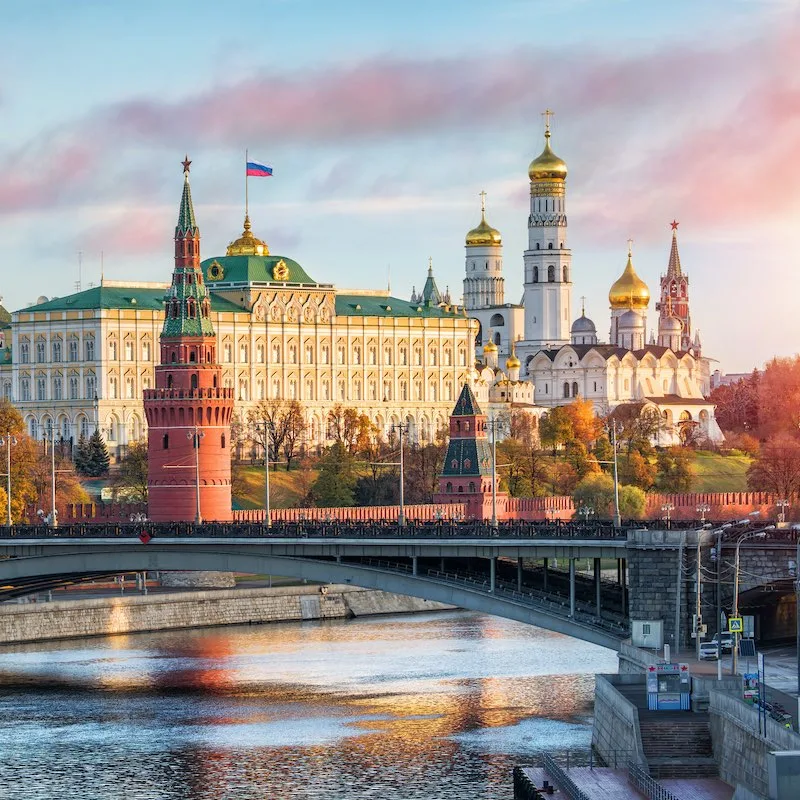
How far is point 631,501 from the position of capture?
170 m

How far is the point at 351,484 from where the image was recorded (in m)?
179

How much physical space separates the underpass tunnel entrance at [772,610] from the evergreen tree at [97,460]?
96.6 metres

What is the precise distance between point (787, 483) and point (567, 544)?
85.4 metres

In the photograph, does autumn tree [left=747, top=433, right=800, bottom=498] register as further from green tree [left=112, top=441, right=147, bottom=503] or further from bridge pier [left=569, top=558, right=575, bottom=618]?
bridge pier [left=569, top=558, right=575, bottom=618]

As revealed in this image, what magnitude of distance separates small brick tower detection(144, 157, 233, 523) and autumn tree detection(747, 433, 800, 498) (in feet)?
137

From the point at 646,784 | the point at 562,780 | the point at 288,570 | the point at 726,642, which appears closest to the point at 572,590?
the point at 726,642

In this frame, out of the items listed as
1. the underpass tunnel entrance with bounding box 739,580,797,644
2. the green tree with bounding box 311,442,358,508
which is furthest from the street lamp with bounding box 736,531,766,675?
the green tree with bounding box 311,442,358,508

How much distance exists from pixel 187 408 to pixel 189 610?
651 inches

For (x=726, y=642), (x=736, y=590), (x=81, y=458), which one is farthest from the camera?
(x=81, y=458)

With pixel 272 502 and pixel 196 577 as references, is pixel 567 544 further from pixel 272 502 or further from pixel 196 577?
pixel 272 502

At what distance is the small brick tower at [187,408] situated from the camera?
5546 inches

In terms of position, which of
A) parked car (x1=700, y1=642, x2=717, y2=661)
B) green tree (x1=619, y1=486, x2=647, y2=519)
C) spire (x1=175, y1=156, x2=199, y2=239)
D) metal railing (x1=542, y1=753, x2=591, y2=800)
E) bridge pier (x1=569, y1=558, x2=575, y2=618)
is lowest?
metal railing (x1=542, y1=753, x2=591, y2=800)

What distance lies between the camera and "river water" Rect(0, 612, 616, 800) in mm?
77750

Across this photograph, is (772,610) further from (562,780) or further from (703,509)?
(703,509)
